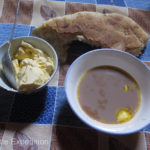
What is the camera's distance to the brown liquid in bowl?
726 millimetres

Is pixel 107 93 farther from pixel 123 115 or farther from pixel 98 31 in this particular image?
pixel 98 31

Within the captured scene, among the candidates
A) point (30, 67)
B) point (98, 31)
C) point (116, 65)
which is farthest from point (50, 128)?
point (98, 31)

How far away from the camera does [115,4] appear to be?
1167 millimetres

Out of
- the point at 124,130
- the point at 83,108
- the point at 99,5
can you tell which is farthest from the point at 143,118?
the point at 99,5

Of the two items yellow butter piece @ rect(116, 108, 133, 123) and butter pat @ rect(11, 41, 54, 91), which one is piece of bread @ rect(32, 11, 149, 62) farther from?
yellow butter piece @ rect(116, 108, 133, 123)

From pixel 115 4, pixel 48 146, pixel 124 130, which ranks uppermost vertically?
pixel 115 4

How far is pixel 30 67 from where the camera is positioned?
76 cm

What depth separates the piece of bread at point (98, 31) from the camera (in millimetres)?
914

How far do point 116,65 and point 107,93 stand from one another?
0.50 feet

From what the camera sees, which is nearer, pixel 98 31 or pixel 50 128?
pixel 50 128

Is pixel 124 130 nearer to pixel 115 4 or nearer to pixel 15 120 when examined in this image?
pixel 15 120

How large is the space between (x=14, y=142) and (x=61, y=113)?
0.23m

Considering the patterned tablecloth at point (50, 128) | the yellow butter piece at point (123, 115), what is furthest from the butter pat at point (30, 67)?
the yellow butter piece at point (123, 115)

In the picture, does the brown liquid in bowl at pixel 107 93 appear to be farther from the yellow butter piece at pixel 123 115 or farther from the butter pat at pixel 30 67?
the butter pat at pixel 30 67
